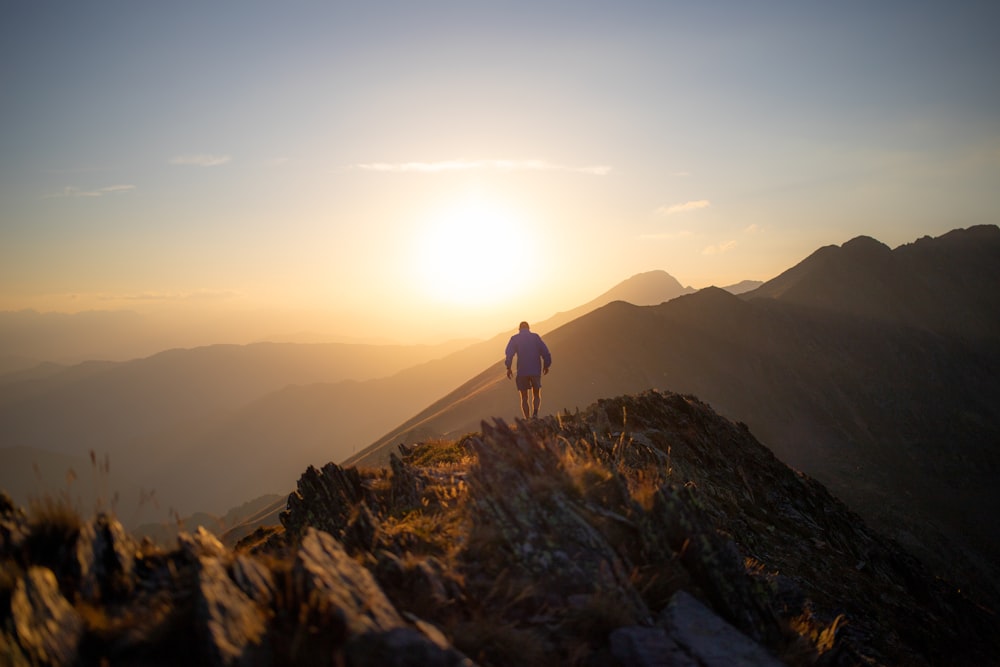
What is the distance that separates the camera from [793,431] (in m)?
60.6

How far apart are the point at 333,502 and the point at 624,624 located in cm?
585

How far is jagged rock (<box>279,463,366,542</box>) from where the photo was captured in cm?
876

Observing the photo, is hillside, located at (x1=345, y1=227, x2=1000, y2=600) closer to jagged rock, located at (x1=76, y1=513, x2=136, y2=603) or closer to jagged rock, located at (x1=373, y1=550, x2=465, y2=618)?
jagged rock, located at (x1=373, y1=550, x2=465, y2=618)

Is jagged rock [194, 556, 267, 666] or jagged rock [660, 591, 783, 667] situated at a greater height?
jagged rock [194, 556, 267, 666]

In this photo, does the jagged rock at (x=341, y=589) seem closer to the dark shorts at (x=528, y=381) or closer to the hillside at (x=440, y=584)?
the hillside at (x=440, y=584)

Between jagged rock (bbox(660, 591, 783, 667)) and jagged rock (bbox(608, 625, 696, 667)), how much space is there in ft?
0.54

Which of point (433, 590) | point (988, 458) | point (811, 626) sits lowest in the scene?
point (988, 458)

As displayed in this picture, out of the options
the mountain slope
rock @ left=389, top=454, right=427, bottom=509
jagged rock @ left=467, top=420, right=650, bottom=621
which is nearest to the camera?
jagged rock @ left=467, top=420, right=650, bottom=621

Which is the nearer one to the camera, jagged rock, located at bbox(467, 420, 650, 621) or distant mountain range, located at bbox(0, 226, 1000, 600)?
jagged rock, located at bbox(467, 420, 650, 621)

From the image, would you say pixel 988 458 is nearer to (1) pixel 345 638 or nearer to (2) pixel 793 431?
(2) pixel 793 431

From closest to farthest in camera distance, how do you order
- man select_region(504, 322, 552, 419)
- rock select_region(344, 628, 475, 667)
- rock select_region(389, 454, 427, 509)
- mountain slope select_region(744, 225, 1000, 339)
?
rock select_region(344, 628, 475, 667)
rock select_region(389, 454, 427, 509)
man select_region(504, 322, 552, 419)
mountain slope select_region(744, 225, 1000, 339)

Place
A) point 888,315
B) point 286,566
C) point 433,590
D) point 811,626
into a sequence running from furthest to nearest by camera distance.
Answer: point 888,315, point 811,626, point 433,590, point 286,566

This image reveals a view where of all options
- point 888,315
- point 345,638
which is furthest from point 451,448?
point 888,315

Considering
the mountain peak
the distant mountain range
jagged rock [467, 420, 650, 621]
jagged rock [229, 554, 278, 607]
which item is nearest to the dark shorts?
jagged rock [467, 420, 650, 621]
